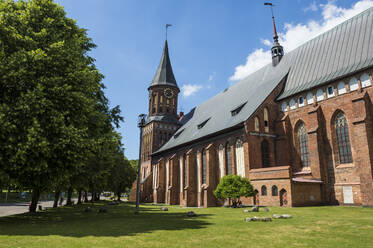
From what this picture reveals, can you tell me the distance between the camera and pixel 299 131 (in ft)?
91.1

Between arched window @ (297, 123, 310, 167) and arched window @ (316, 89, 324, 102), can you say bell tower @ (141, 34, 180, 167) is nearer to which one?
arched window @ (297, 123, 310, 167)

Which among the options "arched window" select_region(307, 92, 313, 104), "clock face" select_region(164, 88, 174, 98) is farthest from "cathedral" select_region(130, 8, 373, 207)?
"clock face" select_region(164, 88, 174, 98)

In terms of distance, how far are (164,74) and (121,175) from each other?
24.1 meters

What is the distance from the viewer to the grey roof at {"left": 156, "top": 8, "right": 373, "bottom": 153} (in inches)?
965

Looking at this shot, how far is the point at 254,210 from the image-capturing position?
18875 mm

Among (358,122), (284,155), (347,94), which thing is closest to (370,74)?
(347,94)

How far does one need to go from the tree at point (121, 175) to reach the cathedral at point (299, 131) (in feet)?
28.4

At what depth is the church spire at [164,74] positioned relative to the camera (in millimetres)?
57156

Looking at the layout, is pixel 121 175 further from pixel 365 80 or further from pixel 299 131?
pixel 365 80

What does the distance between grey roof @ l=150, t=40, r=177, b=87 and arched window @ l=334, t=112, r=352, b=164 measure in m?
Answer: 38.0

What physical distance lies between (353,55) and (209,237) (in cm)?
2346

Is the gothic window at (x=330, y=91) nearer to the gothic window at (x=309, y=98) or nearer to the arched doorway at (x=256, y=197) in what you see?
the gothic window at (x=309, y=98)

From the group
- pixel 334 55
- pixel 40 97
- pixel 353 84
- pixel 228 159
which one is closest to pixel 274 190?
pixel 228 159

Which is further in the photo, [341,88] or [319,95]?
[319,95]
